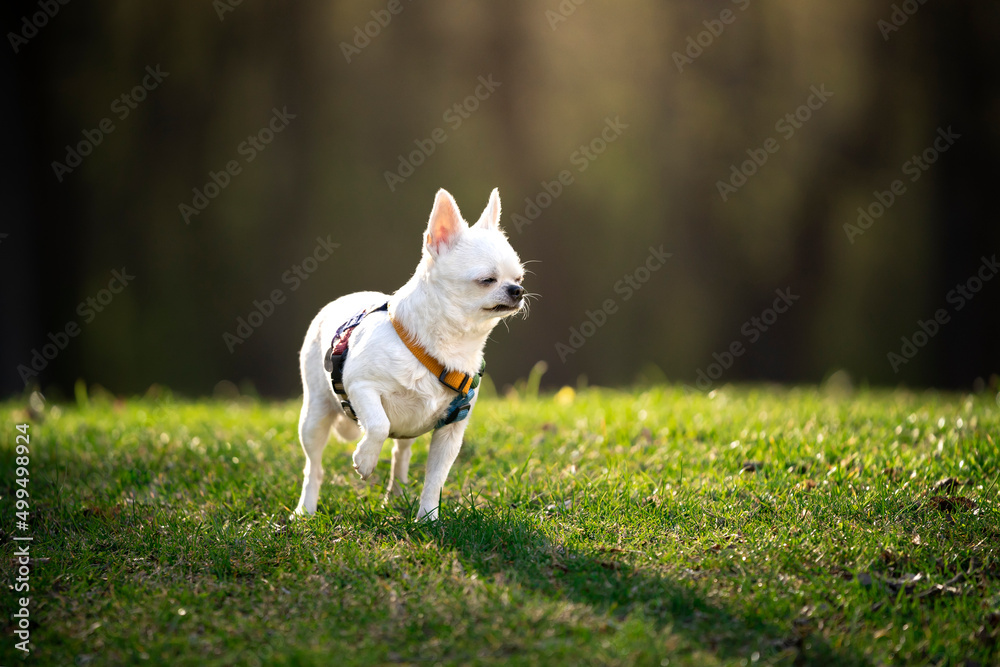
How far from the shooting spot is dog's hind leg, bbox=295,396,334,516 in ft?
12.5

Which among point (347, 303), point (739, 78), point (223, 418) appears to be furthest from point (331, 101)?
point (347, 303)

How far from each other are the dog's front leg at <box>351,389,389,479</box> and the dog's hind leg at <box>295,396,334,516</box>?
551 millimetres

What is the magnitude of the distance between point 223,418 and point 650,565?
3881mm

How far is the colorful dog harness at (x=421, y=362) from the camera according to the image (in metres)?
3.39

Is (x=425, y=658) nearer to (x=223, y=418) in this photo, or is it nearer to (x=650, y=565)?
(x=650, y=565)
